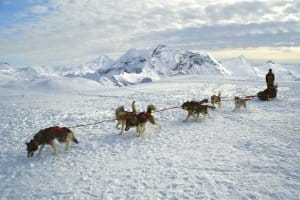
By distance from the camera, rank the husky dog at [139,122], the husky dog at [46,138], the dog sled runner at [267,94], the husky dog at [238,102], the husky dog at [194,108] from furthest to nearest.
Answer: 1. the dog sled runner at [267,94]
2. the husky dog at [238,102]
3. the husky dog at [194,108]
4. the husky dog at [139,122]
5. the husky dog at [46,138]

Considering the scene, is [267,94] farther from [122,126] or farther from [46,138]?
[46,138]

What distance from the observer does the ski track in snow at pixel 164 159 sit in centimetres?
786

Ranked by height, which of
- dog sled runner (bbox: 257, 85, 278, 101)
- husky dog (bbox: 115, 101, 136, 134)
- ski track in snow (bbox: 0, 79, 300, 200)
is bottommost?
ski track in snow (bbox: 0, 79, 300, 200)

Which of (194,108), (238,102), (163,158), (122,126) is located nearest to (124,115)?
(122,126)

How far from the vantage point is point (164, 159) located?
31.7 ft

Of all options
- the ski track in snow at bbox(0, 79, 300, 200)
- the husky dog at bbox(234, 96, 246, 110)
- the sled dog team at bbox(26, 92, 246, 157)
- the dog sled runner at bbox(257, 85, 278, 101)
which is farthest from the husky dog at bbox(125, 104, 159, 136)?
the dog sled runner at bbox(257, 85, 278, 101)

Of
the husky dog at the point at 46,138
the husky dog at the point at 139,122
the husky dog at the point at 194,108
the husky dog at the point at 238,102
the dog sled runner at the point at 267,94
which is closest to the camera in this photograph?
the husky dog at the point at 46,138

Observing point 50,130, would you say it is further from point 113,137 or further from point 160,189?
point 160,189

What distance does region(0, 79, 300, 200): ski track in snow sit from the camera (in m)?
7.86

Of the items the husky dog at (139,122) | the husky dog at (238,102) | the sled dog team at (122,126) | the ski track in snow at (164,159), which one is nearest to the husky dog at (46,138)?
the sled dog team at (122,126)

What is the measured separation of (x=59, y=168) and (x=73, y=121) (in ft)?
18.7

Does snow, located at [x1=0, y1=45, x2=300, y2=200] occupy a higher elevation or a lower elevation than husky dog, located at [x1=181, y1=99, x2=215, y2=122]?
lower

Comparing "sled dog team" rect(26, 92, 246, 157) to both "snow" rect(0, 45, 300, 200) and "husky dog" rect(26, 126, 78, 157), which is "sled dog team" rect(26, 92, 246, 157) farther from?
"snow" rect(0, 45, 300, 200)

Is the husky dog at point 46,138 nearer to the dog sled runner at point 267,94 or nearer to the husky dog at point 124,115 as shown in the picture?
the husky dog at point 124,115
